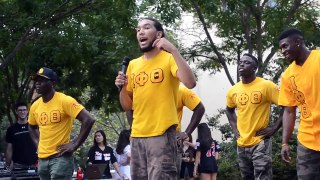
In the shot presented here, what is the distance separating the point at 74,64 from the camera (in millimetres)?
19297

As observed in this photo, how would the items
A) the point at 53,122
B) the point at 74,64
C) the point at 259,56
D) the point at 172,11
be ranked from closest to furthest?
the point at 53,122
the point at 172,11
the point at 259,56
the point at 74,64

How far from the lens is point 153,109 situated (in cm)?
654

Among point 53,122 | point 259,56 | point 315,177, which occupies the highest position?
point 259,56

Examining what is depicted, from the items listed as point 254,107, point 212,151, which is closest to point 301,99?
point 254,107

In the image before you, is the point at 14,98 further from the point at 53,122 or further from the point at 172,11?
the point at 53,122

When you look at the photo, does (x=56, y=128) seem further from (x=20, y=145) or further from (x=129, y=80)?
(x=20, y=145)

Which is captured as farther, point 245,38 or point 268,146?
point 245,38

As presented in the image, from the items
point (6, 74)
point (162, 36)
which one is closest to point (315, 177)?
point (162, 36)

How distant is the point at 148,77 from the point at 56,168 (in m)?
2.36

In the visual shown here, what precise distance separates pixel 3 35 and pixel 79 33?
2616mm

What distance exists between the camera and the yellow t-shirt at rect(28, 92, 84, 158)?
8.44m

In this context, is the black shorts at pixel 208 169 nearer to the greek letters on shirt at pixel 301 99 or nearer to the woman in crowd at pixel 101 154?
the woman in crowd at pixel 101 154

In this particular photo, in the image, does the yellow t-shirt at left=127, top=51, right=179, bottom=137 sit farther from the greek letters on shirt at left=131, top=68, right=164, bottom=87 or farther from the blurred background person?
the blurred background person

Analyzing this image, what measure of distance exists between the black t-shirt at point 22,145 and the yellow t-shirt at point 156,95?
235 inches
